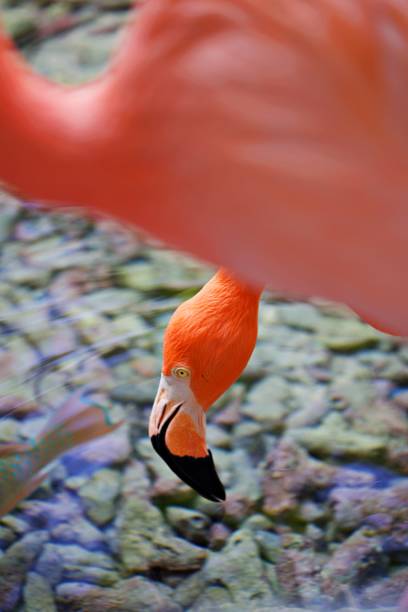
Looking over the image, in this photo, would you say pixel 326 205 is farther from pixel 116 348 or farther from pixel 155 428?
pixel 116 348

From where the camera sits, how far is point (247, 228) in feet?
2.78

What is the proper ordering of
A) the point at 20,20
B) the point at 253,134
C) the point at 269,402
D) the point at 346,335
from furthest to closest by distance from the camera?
1. the point at 20,20
2. the point at 346,335
3. the point at 269,402
4. the point at 253,134

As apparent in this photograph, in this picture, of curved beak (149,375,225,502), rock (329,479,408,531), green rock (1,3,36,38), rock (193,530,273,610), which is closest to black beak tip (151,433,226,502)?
curved beak (149,375,225,502)

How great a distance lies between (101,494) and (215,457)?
196mm

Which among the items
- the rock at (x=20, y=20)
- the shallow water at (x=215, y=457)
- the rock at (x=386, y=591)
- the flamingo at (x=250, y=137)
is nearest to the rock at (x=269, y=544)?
the shallow water at (x=215, y=457)

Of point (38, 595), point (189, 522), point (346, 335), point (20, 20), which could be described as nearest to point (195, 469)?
point (189, 522)

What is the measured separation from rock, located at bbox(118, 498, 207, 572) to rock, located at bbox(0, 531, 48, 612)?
123 millimetres

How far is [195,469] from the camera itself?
130 centimetres

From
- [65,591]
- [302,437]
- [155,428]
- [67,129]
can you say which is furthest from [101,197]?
[302,437]

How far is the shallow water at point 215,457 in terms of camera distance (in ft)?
4.46

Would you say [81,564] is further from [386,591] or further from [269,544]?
[386,591]

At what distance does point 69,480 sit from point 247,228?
813mm

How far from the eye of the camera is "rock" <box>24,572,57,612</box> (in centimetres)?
132

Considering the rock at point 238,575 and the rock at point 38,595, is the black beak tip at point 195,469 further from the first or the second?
the rock at point 38,595
